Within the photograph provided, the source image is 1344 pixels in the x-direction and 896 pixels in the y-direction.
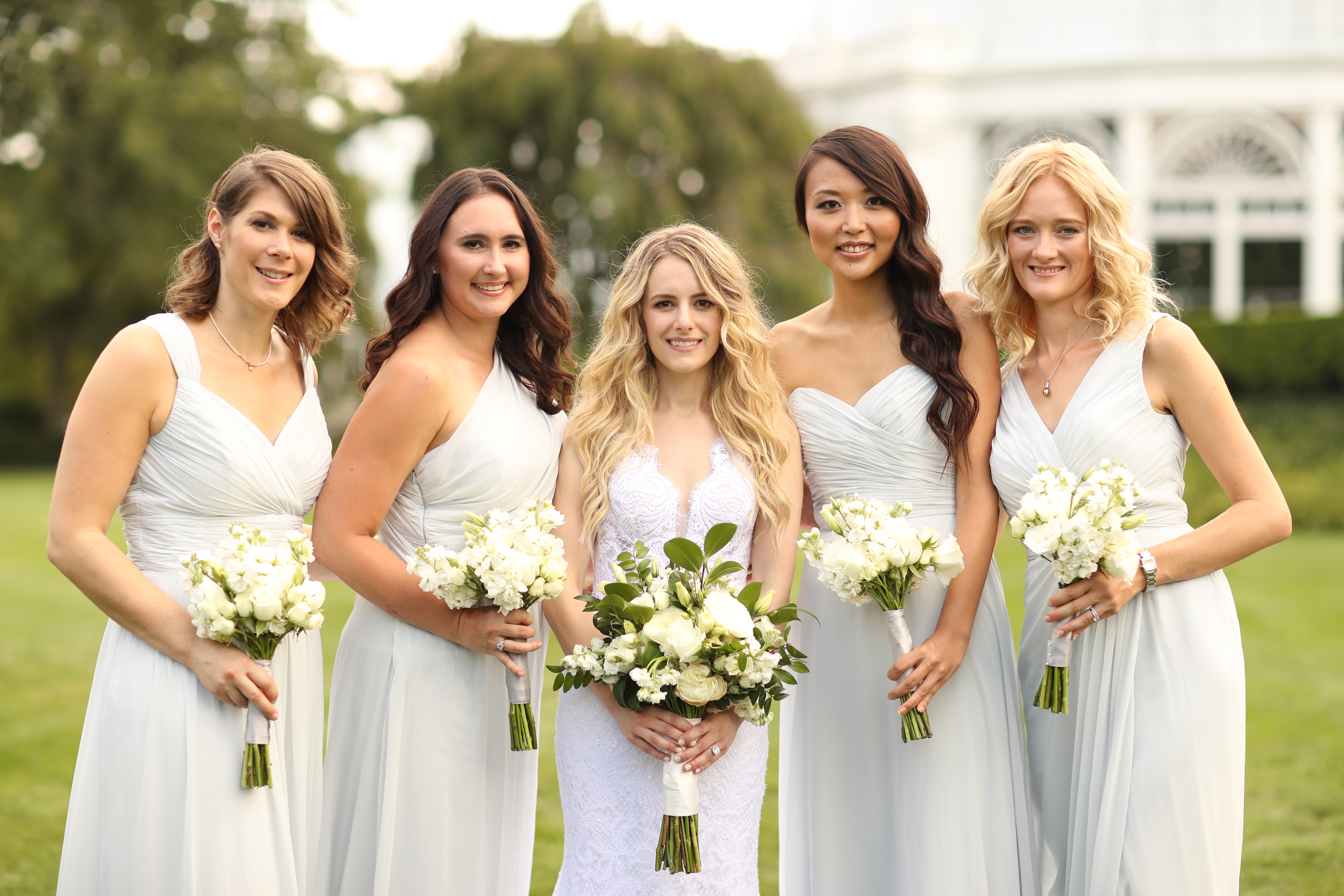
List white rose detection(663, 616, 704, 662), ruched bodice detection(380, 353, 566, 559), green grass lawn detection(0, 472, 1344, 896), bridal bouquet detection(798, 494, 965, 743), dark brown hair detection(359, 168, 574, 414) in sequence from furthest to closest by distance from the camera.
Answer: green grass lawn detection(0, 472, 1344, 896)
dark brown hair detection(359, 168, 574, 414)
ruched bodice detection(380, 353, 566, 559)
bridal bouquet detection(798, 494, 965, 743)
white rose detection(663, 616, 704, 662)

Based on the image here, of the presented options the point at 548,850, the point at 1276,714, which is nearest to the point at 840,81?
the point at 1276,714

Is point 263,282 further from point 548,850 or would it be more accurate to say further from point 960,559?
point 548,850

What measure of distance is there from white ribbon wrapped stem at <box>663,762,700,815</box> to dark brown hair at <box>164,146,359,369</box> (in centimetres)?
218

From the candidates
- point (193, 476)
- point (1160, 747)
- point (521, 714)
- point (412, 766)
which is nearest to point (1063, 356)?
point (1160, 747)

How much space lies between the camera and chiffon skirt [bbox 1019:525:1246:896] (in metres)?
4.50

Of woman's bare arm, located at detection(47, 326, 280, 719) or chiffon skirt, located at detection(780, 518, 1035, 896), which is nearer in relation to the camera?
woman's bare arm, located at detection(47, 326, 280, 719)

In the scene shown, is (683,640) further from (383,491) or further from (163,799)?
(163,799)

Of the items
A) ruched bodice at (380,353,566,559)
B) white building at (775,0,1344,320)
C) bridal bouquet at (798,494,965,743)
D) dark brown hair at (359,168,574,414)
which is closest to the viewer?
bridal bouquet at (798,494,965,743)

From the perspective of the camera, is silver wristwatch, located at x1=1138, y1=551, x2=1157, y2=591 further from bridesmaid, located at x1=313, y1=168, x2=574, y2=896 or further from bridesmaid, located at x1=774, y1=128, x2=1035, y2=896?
bridesmaid, located at x1=313, y1=168, x2=574, y2=896

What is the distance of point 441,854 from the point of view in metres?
4.72

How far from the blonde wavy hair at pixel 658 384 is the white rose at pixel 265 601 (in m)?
1.29

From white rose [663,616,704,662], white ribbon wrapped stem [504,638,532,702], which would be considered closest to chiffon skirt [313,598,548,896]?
white ribbon wrapped stem [504,638,532,702]

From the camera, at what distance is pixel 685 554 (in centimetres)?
427

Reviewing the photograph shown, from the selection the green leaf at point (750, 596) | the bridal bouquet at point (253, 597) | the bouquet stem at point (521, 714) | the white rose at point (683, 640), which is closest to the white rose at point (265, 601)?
the bridal bouquet at point (253, 597)
